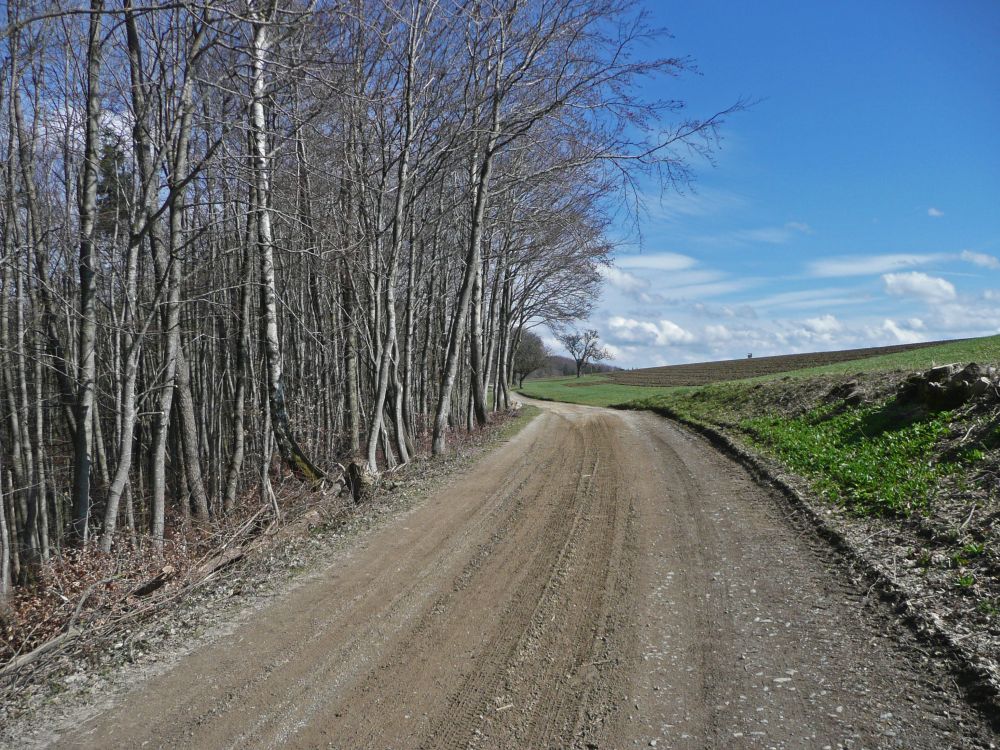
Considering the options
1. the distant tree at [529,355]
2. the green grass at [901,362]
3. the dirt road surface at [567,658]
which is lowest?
the dirt road surface at [567,658]

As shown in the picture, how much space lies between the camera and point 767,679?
13.1 ft

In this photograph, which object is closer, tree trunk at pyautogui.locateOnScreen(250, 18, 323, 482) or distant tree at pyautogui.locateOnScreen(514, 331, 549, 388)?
tree trunk at pyautogui.locateOnScreen(250, 18, 323, 482)

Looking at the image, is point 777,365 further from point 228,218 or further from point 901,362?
point 228,218

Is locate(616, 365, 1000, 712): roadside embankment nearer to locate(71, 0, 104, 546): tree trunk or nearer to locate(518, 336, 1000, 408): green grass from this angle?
locate(518, 336, 1000, 408): green grass

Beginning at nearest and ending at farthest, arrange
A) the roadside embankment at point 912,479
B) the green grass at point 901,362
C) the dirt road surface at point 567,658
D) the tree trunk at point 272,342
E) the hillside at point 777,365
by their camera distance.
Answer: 1. the dirt road surface at point 567,658
2. the roadside embankment at point 912,479
3. the tree trunk at point 272,342
4. the green grass at point 901,362
5. the hillside at point 777,365

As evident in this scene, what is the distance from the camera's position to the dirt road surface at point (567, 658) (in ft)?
11.7

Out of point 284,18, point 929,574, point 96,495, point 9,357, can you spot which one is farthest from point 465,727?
point 96,495

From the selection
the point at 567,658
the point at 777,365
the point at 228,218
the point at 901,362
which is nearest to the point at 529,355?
the point at 777,365

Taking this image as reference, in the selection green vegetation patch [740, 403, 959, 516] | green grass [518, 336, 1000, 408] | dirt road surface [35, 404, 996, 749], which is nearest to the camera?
dirt road surface [35, 404, 996, 749]

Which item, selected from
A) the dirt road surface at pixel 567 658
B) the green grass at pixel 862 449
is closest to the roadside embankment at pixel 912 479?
the green grass at pixel 862 449

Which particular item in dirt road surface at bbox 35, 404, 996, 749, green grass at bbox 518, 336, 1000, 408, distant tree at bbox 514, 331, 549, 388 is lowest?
dirt road surface at bbox 35, 404, 996, 749

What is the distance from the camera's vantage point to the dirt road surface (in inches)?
140

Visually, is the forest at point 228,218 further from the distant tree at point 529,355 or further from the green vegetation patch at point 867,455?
the distant tree at point 529,355

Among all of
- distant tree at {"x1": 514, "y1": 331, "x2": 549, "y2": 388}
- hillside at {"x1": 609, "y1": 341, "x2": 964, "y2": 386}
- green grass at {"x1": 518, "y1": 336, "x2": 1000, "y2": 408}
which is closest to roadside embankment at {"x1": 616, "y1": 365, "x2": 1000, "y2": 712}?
green grass at {"x1": 518, "y1": 336, "x2": 1000, "y2": 408}
